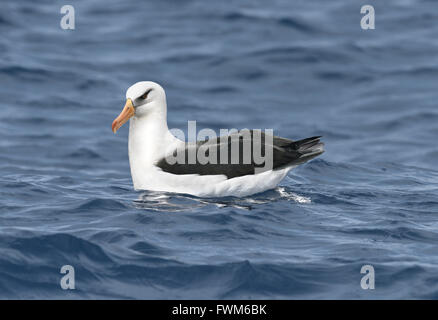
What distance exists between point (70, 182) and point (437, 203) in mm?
5892

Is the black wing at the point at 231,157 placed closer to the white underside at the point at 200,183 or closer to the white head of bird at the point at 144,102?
the white underside at the point at 200,183

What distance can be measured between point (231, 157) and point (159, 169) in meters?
1.05

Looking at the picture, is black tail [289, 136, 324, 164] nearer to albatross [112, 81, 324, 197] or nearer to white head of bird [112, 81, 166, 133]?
albatross [112, 81, 324, 197]

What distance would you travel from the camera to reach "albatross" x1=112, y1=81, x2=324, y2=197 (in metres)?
11.0

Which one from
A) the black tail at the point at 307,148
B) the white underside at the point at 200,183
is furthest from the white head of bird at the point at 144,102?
the black tail at the point at 307,148

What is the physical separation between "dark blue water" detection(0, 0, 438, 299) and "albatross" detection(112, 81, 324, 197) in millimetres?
227

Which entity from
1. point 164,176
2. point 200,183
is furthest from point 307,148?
point 164,176

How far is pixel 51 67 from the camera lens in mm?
19281

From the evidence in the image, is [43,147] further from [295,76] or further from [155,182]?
[295,76]

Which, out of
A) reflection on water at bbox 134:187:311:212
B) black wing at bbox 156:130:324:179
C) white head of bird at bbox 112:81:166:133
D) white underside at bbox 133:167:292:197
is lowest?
reflection on water at bbox 134:187:311:212

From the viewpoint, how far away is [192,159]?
1103 cm

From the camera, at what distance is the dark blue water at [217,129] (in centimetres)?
852

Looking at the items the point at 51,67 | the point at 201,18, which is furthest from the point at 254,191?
the point at 201,18

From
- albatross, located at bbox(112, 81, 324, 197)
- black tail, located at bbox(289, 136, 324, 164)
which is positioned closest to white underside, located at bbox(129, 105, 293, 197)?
albatross, located at bbox(112, 81, 324, 197)
